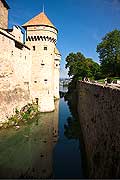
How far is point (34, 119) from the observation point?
17969 millimetres

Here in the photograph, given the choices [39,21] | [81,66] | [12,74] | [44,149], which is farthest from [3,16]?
[44,149]

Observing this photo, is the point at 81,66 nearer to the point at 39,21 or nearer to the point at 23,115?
the point at 39,21

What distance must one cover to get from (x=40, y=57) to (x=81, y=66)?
13217mm

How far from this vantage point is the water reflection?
8555mm

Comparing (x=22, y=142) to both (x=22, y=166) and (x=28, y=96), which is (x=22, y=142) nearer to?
(x=22, y=166)

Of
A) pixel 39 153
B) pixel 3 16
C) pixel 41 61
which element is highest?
pixel 3 16

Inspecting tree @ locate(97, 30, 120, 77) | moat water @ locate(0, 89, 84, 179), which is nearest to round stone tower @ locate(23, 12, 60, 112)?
moat water @ locate(0, 89, 84, 179)

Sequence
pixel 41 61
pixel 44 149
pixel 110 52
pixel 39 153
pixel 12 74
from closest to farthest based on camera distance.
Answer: pixel 39 153 < pixel 44 149 < pixel 12 74 < pixel 41 61 < pixel 110 52

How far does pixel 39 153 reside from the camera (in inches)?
421

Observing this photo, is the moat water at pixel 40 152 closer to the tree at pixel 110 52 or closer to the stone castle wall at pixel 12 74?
the stone castle wall at pixel 12 74

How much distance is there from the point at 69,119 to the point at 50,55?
6323mm

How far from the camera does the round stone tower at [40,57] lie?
21.3 metres

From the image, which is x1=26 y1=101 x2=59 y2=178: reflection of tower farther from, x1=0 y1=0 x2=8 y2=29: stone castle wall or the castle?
x1=0 y1=0 x2=8 y2=29: stone castle wall

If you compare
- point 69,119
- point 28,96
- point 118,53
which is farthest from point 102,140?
point 118,53
